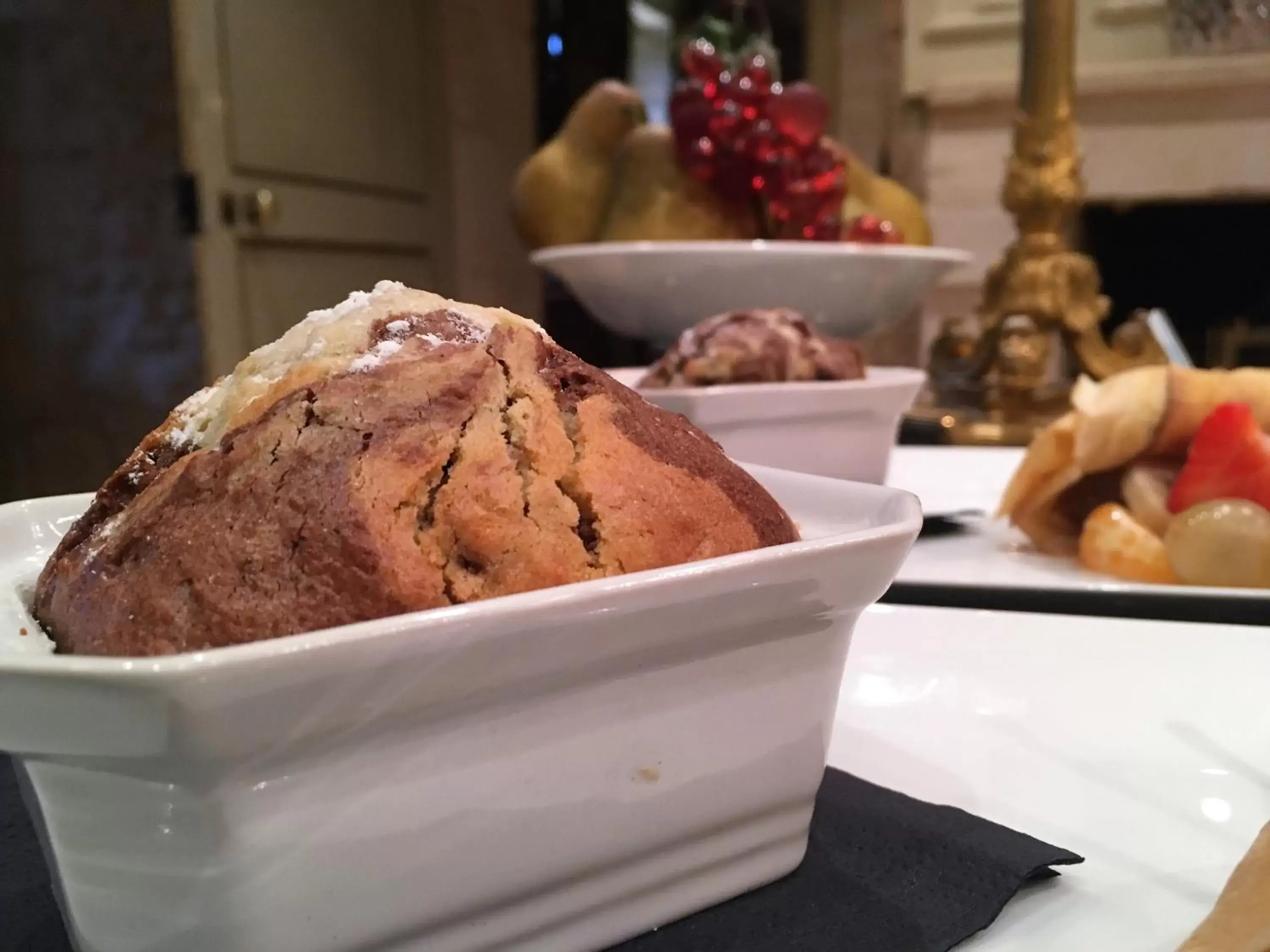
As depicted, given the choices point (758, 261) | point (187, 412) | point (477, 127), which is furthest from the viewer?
point (477, 127)

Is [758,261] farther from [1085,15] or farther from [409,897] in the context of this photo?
[1085,15]

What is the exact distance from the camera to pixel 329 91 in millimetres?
3125

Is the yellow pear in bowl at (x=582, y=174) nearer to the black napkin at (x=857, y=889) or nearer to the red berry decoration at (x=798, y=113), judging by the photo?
the red berry decoration at (x=798, y=113)

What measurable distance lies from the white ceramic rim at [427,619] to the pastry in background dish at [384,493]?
0.04m

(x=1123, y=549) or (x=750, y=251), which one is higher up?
(x=750, y=251)

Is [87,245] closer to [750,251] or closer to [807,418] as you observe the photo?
[750,251]

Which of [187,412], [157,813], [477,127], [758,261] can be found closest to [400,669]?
[157,813]

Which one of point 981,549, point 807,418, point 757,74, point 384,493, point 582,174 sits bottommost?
point 981,549

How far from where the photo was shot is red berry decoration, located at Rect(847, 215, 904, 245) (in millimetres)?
1457

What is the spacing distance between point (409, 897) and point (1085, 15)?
10.3 feet

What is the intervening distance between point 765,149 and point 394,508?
3.86ft

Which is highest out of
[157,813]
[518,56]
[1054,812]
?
[518,56]

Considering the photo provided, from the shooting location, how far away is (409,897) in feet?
1.02

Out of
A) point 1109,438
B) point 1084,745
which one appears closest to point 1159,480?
point 1109,438
